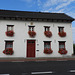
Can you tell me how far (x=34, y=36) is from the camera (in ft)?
43.0

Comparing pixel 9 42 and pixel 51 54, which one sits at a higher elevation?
pixel 9 42

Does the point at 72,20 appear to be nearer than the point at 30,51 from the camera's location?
No

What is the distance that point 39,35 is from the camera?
1324cm

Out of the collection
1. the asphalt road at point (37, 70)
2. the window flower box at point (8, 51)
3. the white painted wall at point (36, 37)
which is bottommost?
the asphalt road at point (37, 70)

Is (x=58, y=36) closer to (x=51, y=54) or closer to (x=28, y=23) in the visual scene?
(x=51, y=54)

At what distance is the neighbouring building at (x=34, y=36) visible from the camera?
12508 millimetres

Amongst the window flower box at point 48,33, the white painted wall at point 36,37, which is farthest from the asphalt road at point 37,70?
the window flower box at point 48,33

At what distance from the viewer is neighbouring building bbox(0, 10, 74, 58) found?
1251cm

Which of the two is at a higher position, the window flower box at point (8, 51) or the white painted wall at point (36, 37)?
the white painted wall at point (36, 37)

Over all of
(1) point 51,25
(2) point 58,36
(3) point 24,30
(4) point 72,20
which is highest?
(4) point 72,20

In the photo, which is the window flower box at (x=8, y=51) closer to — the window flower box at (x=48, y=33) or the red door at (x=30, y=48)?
the red door at (x=30, y=48)

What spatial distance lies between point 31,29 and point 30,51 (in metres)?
3.58

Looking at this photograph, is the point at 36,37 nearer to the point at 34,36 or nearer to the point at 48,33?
the point at 34,36

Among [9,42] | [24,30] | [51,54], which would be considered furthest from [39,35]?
[9,42]
